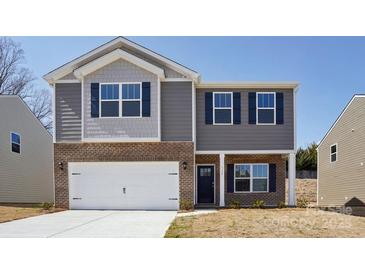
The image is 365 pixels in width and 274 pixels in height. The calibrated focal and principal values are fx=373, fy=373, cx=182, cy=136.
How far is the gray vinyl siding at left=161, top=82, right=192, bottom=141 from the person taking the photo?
51.2 ft

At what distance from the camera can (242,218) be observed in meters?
12.2

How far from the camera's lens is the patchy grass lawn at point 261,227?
30.5 feet

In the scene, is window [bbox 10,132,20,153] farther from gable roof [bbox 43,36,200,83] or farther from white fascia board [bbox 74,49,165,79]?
white fascia board [bbox 74,49,165,79]

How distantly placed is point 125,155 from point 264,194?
22.2 feet

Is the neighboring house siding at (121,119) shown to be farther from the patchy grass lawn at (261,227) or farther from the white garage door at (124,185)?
the patchy grass lawn at (261,227)

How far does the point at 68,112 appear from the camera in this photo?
1579cm

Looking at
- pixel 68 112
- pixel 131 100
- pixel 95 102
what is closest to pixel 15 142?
pixel 68 112

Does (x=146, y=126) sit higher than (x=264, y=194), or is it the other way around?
(x=146, y=126)

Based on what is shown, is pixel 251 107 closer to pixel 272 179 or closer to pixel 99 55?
pixel 272 179

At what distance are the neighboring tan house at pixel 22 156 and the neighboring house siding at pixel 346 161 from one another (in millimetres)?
17277

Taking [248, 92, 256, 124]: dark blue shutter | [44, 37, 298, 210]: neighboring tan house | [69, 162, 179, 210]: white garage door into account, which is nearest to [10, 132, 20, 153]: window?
[44, 37, 298, 210]: neighboring tan house
